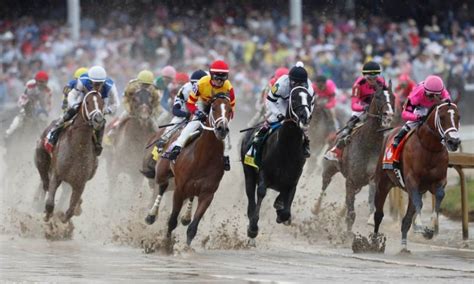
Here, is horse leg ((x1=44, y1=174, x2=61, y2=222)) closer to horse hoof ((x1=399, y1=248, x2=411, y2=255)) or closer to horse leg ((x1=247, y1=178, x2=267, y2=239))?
horse leg ((x1=247, y1=178, x2=267, y2=239))

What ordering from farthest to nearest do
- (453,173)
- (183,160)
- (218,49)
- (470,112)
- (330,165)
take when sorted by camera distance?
(218,49), (470,112), (453,173), (330,165), (183,160)

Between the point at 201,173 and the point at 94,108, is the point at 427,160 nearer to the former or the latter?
the point at 201,173

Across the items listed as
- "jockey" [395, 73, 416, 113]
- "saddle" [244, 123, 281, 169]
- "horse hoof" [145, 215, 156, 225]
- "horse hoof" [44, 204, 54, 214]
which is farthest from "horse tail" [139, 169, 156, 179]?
"jockey" [395, 73, 416, 113]

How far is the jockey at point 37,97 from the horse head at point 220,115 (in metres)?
8.40

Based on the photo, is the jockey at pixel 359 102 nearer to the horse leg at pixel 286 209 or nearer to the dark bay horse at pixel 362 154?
the dark bay horse at pixel 362 154

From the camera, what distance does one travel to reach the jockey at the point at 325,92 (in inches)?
996

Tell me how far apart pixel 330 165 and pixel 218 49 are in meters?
14.7

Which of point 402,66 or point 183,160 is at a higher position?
point 402,66

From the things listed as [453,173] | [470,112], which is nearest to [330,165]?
[453,173]

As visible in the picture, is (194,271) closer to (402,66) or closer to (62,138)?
(62,138)

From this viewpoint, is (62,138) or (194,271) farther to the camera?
(62,138)

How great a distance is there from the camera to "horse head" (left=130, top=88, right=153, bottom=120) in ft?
75.6

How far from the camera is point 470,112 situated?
3262cm

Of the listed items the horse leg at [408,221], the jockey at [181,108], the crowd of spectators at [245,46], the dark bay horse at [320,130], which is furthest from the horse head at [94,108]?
the crowd of spectators at [245,46]
